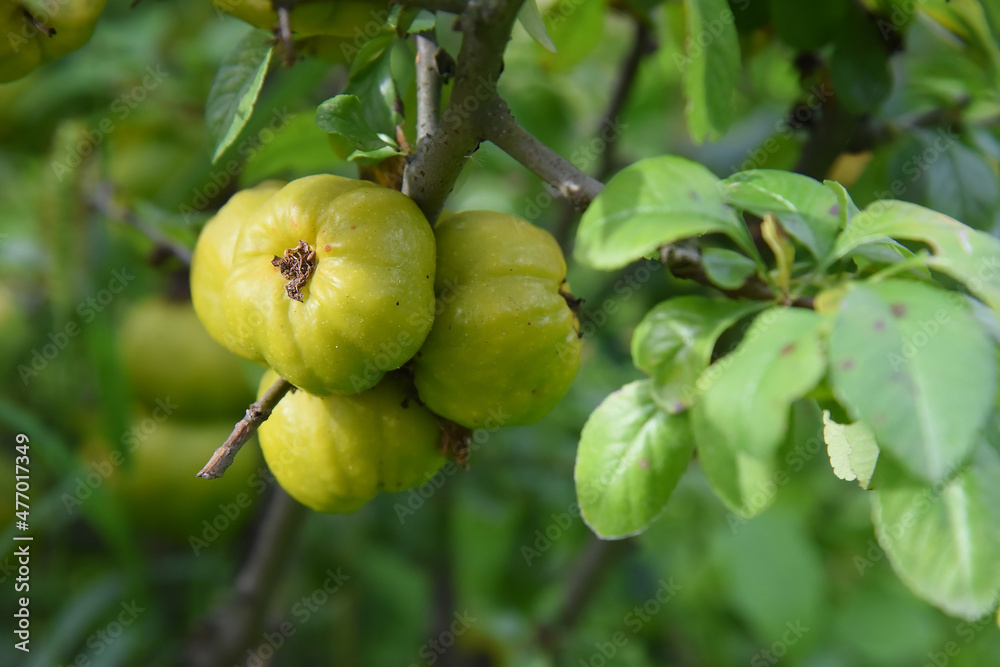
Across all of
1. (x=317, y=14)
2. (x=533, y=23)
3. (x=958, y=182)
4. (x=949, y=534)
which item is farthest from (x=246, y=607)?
(x=958, y=182)

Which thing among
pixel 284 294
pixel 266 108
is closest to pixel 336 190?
pixel 284 294

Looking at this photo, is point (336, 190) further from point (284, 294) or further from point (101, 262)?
point (101, 262)

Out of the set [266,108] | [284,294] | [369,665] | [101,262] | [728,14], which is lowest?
[369,665]

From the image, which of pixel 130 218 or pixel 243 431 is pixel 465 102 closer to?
pixel 243 431
